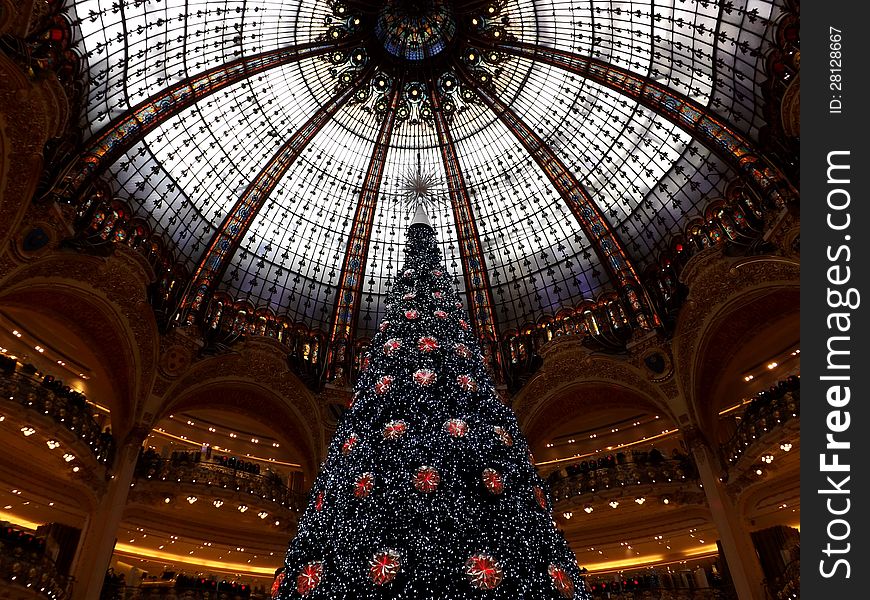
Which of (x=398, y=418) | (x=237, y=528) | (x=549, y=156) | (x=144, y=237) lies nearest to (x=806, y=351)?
(x=398, y=418)

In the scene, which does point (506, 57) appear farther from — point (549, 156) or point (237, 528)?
point (237, 528)

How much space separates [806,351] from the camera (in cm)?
523

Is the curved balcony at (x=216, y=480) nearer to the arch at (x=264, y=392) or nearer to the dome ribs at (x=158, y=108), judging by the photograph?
the arch at (x=264, y=392)

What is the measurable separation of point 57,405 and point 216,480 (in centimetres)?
620

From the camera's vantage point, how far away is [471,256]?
1023 inches

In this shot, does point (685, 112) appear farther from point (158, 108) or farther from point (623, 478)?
point (158, 108)

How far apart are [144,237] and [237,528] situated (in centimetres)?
1250

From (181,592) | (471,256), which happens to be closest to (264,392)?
(181,592)

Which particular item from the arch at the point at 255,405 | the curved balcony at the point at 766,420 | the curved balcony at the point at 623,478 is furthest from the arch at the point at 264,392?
the curved balcony at the point at 766,420

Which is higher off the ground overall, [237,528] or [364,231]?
[364,231]

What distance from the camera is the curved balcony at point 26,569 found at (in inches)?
518

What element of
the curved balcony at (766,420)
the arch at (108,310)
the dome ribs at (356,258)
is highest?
the dome ribs at (356,258)

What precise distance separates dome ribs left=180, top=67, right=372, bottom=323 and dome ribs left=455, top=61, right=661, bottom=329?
5.88 meters

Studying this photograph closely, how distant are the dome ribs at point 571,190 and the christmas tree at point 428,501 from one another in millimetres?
15169
